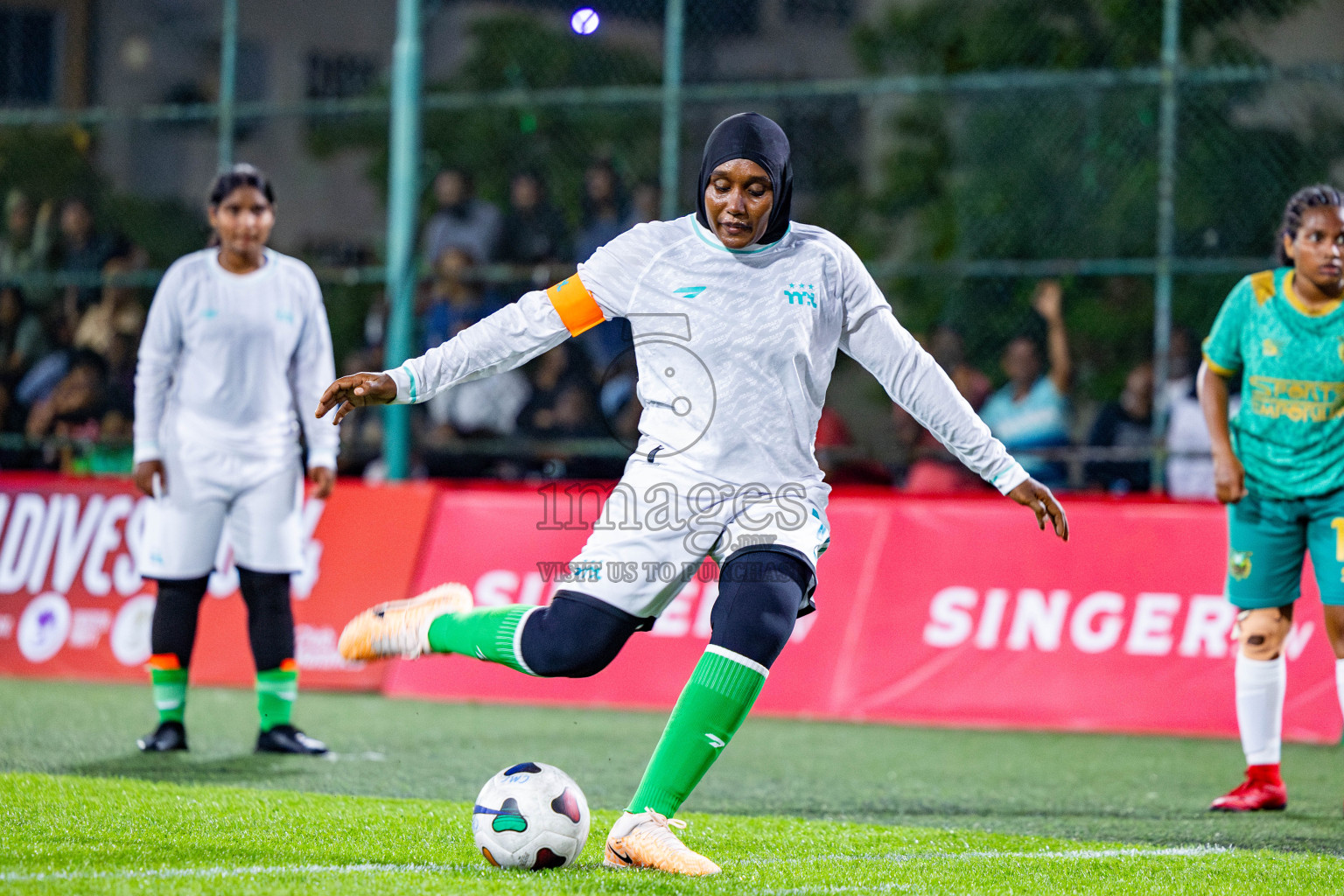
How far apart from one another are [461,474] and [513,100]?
8.46 ft

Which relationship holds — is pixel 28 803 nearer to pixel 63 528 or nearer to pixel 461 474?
pixel 63 528

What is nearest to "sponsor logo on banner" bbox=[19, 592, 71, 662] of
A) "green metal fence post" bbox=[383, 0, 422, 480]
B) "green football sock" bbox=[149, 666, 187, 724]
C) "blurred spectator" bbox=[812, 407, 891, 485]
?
"green metal fence post" bbox=[383, 0, 422, 480]

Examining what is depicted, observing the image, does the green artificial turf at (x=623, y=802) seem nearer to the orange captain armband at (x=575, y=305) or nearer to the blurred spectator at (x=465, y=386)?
the orange captain armband at (x=575, y=305)

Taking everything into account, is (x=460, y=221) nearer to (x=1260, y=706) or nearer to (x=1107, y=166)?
(x=1107, y=166)

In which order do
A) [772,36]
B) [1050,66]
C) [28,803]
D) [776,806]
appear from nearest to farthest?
[28,803] < [776,806] < [1050,66] < [772,36]

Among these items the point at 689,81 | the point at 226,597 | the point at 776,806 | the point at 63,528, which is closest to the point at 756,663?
the point at 776,806

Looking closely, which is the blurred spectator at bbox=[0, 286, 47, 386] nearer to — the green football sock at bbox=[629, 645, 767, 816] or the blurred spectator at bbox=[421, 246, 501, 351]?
the blurred spectator at bbox=[421, 246, 501, 351]

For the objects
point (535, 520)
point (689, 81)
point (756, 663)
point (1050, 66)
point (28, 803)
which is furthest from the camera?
point (689, 81)

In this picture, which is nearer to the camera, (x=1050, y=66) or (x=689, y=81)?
(x=1050, y=66)

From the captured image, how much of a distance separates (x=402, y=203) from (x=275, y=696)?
17.0ft

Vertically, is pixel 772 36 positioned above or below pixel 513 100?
above

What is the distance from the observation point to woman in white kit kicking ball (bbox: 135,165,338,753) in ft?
24.2

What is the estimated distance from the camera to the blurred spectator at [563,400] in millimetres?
11523

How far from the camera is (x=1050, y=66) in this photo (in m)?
11.4
